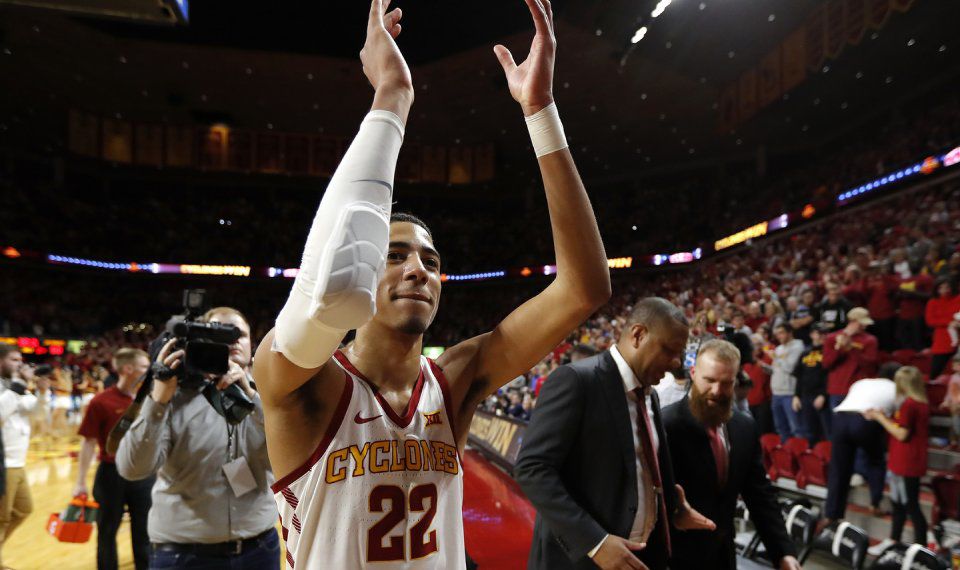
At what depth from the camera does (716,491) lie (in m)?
2.94

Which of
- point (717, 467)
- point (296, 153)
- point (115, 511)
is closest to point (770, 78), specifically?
point (296, 153)

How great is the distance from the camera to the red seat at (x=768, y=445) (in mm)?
7012

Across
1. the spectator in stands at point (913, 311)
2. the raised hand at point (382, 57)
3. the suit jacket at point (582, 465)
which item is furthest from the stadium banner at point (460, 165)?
the raised hand at point (382, 57)

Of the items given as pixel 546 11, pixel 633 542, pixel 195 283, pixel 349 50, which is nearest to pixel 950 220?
pixel 633 542

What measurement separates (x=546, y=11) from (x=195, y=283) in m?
29.2

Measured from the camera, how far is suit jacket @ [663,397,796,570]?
287cm

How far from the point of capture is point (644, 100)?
736 inches

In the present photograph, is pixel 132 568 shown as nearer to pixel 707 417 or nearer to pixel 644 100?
pixel 707 417

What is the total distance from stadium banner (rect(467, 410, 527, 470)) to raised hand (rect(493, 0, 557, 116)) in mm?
5963

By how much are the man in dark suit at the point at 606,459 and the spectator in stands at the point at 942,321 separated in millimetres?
5319

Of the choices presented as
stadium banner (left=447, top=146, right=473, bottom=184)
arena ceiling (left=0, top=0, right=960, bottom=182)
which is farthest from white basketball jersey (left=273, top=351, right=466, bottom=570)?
stadium banner (left=447, top=146, right=473, bottom=184)

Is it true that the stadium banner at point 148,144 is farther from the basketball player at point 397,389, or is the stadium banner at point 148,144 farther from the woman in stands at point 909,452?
the basketball player at point 397,389

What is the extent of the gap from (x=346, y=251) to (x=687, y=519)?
2.15 meters

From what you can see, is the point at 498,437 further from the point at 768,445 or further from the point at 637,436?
the point at 637,436
